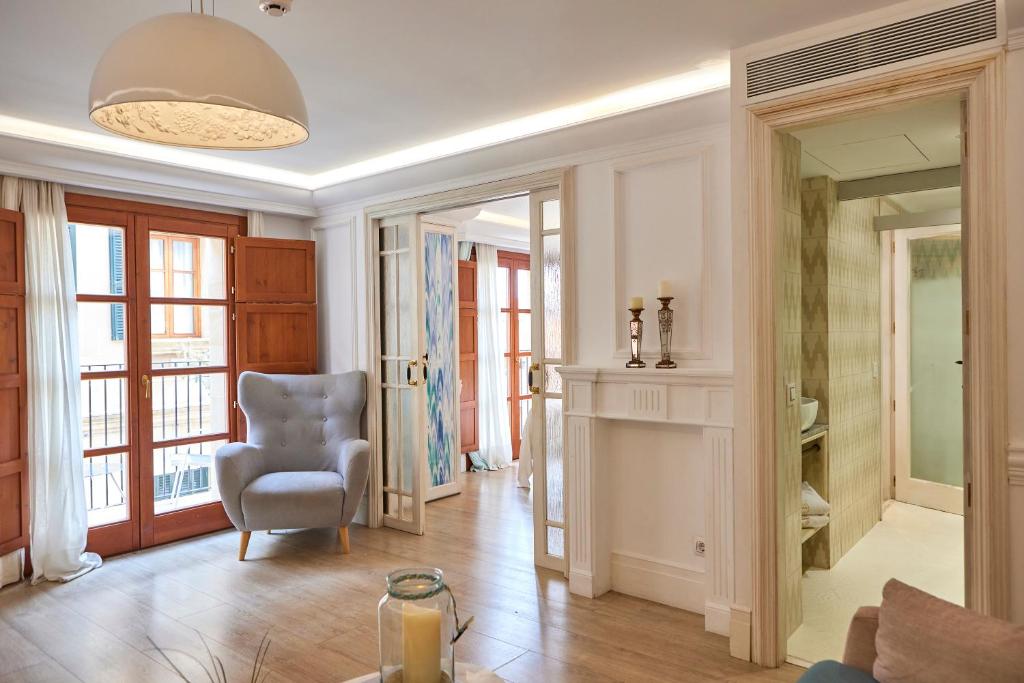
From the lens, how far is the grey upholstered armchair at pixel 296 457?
4070 mm

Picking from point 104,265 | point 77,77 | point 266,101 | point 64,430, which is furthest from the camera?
point 104,265

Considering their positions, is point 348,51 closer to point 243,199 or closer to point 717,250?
point 717,250

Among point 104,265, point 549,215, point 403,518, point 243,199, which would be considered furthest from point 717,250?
point 104,265

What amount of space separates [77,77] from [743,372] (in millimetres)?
3126

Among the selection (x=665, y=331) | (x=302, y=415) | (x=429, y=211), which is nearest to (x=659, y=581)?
(x=665, y=331)

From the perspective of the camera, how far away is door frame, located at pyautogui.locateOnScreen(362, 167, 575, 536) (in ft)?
12.3

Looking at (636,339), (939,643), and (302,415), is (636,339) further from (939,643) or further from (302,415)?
(302,415)

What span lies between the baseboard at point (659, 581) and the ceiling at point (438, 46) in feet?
7.85

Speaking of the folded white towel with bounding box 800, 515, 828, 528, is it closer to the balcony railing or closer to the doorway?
the doorway

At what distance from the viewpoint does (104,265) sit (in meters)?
4.26

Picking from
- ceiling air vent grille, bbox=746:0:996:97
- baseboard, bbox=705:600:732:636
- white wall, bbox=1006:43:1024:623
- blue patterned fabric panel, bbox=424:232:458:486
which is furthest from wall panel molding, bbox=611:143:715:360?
blue patterned fabric panel, bbox=424:232:458:486

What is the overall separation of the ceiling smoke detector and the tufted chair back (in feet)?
9.48

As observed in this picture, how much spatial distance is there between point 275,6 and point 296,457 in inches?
125

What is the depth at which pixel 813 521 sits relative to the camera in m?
3.48
